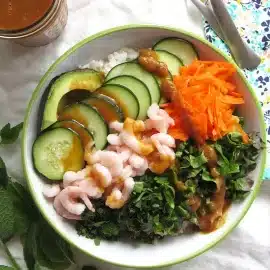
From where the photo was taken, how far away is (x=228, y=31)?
1.84m

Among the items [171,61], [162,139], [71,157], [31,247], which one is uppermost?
[171,61]

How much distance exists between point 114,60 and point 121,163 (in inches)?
14.7

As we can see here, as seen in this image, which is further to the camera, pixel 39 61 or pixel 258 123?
pixel 39 61

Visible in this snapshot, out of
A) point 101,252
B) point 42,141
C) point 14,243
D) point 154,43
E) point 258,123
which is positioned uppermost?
point 154,43

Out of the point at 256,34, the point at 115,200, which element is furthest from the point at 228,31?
the point at 115,200

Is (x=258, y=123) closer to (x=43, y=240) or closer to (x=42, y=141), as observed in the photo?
(x=42, y=141)

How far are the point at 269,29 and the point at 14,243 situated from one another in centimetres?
117

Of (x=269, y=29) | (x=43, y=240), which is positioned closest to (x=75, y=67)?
(x=43, y=240)

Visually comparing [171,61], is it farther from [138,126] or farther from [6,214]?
[6,214]

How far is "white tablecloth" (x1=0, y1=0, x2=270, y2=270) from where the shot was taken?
187cm

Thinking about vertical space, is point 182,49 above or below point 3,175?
above

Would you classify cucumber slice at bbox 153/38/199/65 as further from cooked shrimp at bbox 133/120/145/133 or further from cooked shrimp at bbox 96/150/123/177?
cooked shrimp at bbox 96/150/123/177

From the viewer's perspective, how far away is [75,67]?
1755mm

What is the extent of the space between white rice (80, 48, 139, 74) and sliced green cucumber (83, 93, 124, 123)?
0.14 metres
